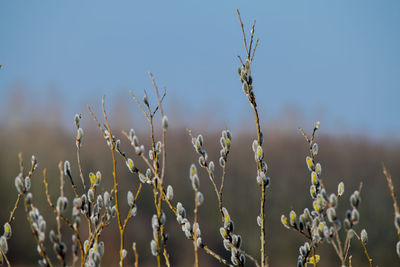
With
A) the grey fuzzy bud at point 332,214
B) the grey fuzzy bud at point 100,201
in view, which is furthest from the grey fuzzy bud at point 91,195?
the grey fuzzy bud at point 332,214

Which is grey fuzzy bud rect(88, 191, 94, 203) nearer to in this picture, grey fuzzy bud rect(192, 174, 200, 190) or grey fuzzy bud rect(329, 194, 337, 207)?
grey fuzzy bud rect(192, 174, 200, 190)

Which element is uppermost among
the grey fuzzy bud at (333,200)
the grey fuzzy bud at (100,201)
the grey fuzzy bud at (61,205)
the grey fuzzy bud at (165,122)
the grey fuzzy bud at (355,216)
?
the grey fuzzy bud at (165,122)

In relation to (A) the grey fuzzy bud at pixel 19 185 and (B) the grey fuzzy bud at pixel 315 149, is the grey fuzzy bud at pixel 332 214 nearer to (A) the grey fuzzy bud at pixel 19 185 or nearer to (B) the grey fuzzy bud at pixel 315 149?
(B) the grey fuzzy bud at pixel 315 149

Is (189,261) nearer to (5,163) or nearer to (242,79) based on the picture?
(5,163)

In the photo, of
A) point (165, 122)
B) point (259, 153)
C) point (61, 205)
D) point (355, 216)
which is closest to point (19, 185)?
point (61, 205)

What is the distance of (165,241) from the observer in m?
0.74

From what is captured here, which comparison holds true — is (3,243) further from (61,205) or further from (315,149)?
(315,149)

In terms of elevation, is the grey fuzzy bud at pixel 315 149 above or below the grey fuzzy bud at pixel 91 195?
above

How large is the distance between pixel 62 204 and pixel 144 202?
4082 mm

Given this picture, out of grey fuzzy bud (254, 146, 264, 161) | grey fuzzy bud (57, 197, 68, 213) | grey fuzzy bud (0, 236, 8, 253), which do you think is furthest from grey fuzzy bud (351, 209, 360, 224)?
grey fuzzy bud (0, 236, 8, 253)

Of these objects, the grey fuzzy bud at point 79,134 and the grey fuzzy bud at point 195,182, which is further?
the grey fuzzy bud at point 79,134

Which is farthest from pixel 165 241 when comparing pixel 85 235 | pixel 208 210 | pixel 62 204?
pixel 85 235

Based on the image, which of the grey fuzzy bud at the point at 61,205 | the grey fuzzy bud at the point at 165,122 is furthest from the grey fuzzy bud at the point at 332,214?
the grey fuzzy bud at the point at 61,205

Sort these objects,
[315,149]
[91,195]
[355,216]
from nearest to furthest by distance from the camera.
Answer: [355,216] < [91,195] < [315,149]
